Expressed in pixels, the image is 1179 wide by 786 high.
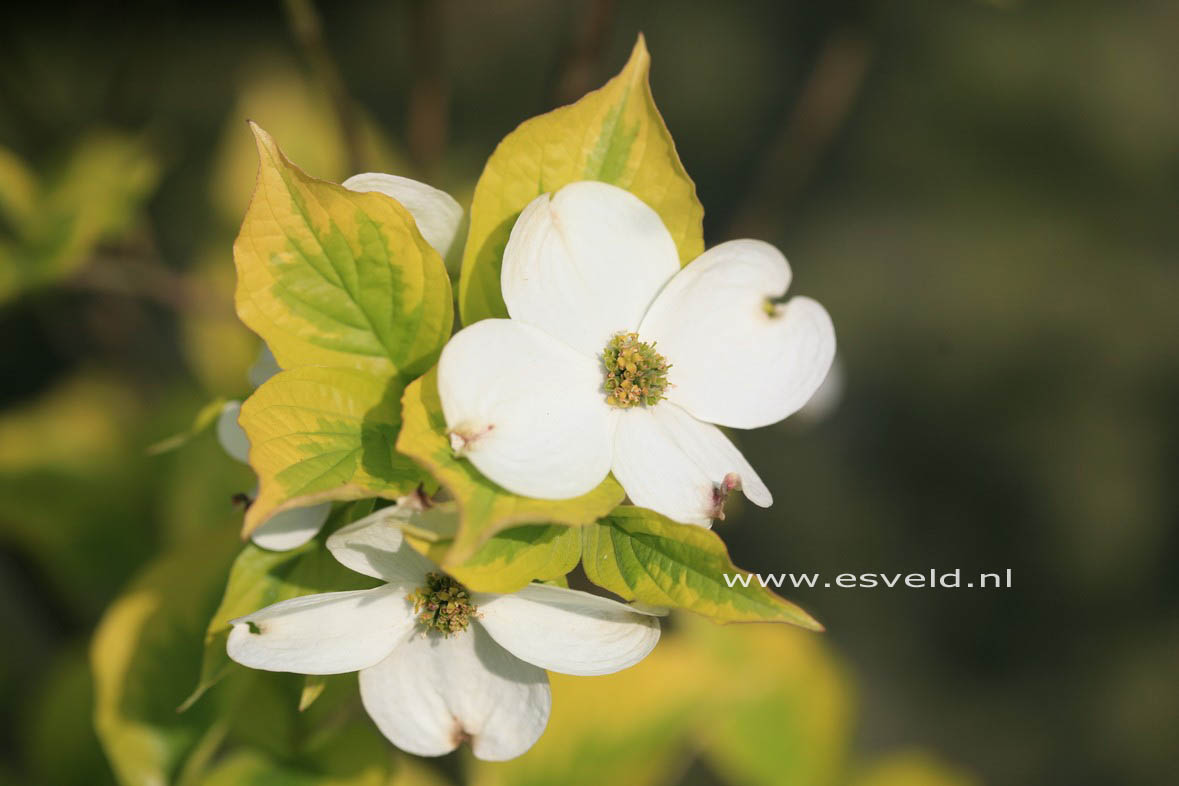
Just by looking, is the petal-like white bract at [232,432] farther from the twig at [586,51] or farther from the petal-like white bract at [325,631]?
the twig at [586,51]

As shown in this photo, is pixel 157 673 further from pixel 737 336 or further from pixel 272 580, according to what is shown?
pixel 737 336

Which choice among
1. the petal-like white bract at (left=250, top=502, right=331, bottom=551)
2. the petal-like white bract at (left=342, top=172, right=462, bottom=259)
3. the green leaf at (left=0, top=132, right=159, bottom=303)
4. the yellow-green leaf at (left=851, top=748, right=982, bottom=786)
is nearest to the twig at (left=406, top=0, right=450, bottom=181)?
the green leaf at (left=0, top=132, right=159, bottom=303)

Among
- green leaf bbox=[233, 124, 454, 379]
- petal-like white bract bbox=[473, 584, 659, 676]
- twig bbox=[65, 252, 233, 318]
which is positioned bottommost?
petal-like white bract bbox=[473, 584, 659, 676]

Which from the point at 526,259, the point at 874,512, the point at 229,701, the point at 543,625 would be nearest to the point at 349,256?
the point at 526,259

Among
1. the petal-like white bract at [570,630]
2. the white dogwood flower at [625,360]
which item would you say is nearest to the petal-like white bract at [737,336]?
the white dogwood flower at [625,360]

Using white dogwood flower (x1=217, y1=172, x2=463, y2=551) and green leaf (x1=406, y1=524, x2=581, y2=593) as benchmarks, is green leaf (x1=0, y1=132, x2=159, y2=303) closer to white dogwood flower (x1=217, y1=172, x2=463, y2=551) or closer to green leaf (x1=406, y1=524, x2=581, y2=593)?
white dogwood flower (x1=217, y1=172, x2=463, y2=551)

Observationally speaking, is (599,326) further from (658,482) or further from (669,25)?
(669,25)

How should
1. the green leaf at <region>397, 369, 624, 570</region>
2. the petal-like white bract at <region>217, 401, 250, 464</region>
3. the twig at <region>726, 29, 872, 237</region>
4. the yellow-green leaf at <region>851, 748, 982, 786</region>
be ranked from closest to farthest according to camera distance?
the green leaf at <region>397, 369, 624, 570</region> < the petal-like white bract at <region>217, 401, 250, 464</region> < the yellow-green leaf at <region>851, 748, 982, 786</region> < the twig at <region>726, 29, 872, 237</region>
